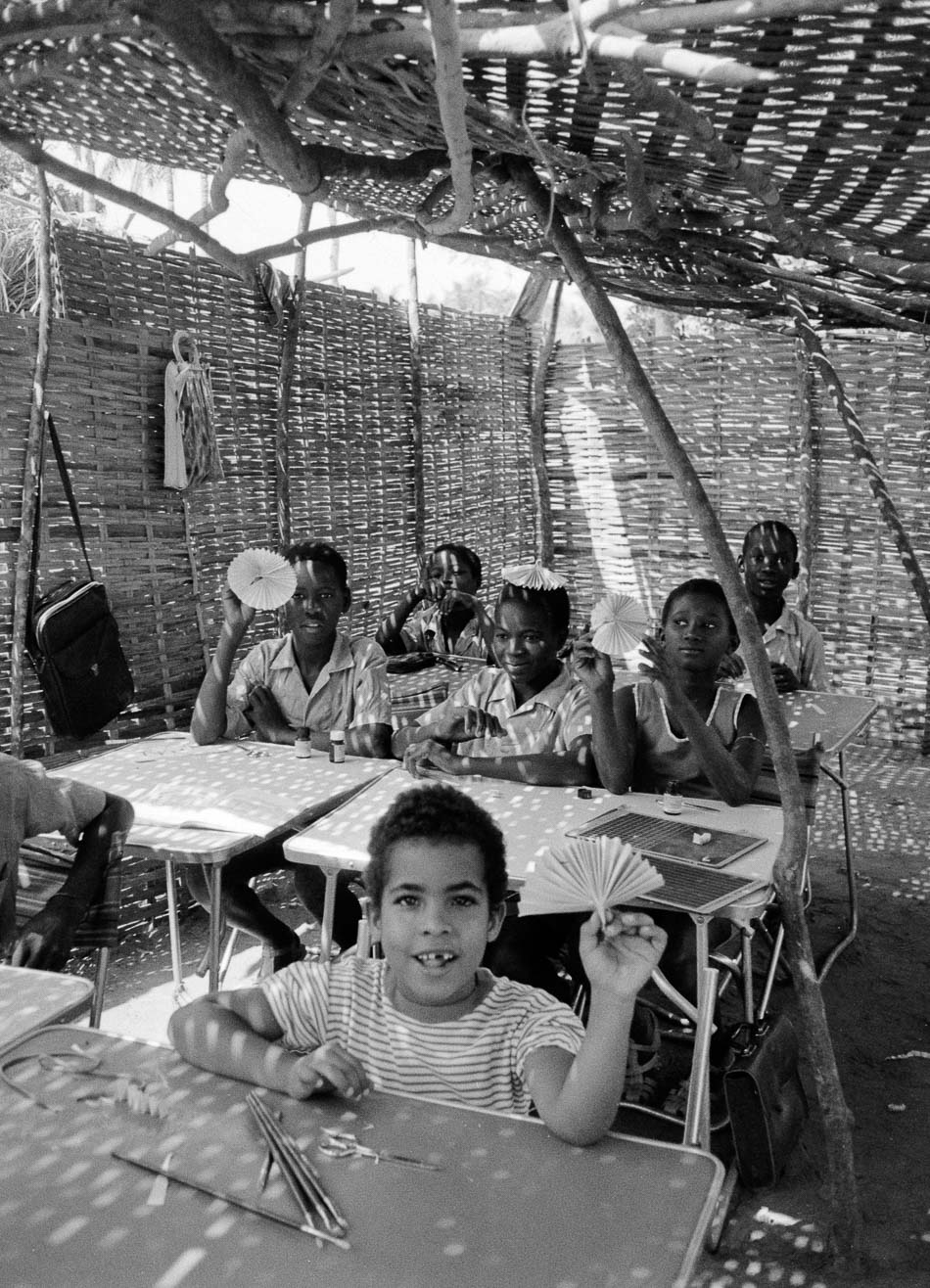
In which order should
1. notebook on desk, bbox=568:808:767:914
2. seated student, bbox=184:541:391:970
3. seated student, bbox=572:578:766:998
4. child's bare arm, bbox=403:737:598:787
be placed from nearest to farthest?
notebook on desk, bbox=568:808:767:914
seated student, bbox=572:578:766:998
child's bare arm, bbox=403:737:598:787
seated student, bbox=184:541:391:970

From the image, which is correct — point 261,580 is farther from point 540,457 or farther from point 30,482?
point 540,457

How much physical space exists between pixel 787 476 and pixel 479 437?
2.38 m

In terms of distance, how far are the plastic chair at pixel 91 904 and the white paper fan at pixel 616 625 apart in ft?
5.83

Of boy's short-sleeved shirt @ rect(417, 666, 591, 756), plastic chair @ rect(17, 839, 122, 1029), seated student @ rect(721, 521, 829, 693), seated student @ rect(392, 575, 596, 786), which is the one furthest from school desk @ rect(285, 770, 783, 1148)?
seated student @ rect(721, 521, 829, 693)

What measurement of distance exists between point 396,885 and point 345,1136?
45cm

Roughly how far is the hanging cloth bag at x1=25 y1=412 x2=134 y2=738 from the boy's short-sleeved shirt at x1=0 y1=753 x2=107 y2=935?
1382 millimetres

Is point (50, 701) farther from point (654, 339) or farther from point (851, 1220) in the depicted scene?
point (654, 339)

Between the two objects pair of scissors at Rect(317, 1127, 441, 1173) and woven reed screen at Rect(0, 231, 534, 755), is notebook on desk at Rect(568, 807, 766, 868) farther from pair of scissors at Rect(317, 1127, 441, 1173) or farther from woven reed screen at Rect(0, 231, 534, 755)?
woven reed screen at Rect(0, 231, 534, 755)

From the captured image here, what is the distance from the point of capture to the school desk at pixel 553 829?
2.59 meters

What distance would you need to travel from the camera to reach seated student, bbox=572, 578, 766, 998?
3484 millimetres

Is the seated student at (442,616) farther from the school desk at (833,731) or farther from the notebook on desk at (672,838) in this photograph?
the notebook on desk at (672,838)

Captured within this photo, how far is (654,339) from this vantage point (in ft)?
27.5

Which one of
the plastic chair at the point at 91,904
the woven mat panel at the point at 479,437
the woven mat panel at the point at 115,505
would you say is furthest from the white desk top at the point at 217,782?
the woven mat panel at the point at 479,437

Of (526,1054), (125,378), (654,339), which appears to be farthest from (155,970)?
(654,339)
